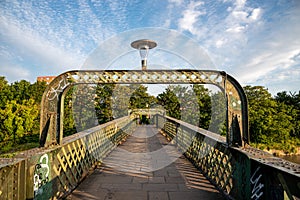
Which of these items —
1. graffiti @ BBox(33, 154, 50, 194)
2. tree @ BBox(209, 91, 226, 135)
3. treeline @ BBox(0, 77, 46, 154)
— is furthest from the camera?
tree @ BBox(209, 91, 226, 135)

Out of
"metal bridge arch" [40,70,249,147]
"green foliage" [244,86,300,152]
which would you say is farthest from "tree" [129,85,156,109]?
"metal bridge arch" [40,70,249,147]

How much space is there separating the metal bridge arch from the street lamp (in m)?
0.40

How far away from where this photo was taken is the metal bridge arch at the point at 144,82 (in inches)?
110

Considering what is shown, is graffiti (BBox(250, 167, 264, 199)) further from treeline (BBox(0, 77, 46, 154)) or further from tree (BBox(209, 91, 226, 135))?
tree (BBox(209, 91, 226, 135))

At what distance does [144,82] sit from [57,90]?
1385 millimetres

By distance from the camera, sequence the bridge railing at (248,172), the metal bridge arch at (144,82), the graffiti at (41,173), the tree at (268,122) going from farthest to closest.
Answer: the tree at (268,122) → the metal bridge arch at (144,82) → the graffiti at (41,173) → the bridge railing at (248,172)

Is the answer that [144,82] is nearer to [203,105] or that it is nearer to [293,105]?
[203,105]

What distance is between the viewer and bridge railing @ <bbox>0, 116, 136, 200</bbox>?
68.6 inches

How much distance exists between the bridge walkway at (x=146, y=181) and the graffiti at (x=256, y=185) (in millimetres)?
1133

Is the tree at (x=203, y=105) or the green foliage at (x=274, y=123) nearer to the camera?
the tree at (x=203, y=105)

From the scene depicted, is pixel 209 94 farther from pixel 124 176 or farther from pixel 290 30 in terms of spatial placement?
pixel 124 176

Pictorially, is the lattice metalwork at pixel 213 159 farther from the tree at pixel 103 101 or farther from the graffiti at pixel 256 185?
the tree at pixel 103 101

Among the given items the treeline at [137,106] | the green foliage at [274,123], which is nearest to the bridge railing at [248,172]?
the treeline at [137,106]

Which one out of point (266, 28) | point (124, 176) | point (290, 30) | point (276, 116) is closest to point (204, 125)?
point (276, 116)
